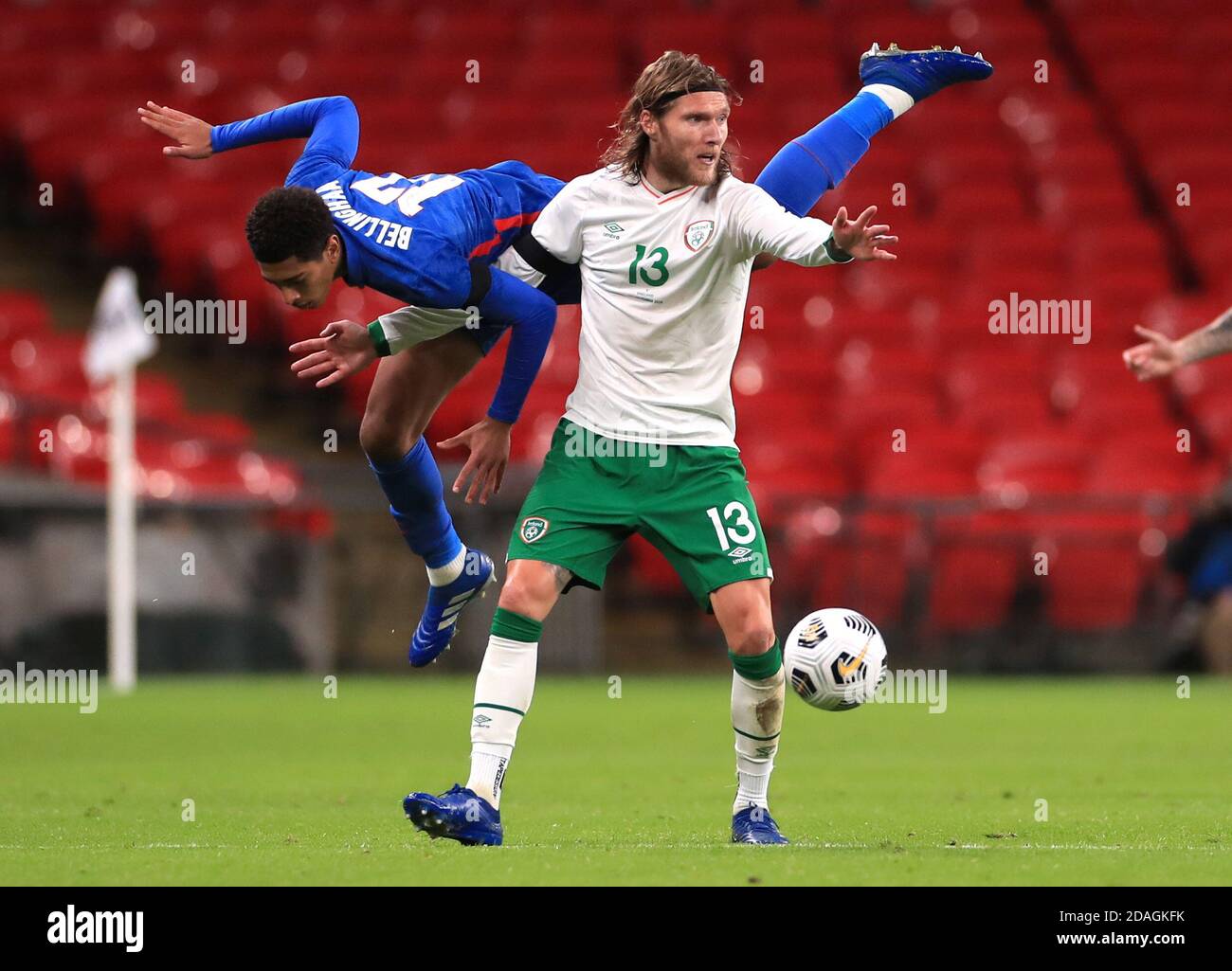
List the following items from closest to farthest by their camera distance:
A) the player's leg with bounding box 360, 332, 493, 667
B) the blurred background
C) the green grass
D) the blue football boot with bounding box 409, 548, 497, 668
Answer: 1. the green grass
2. the player's leg with bounding box 360, 332, 493, 667
3. the blue football boot with bounding box 409, 548, 497, 668
4. the blurred background

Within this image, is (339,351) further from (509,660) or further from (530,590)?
(509,660)

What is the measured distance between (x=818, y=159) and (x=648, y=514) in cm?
153

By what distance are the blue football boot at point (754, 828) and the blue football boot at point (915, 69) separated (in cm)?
286

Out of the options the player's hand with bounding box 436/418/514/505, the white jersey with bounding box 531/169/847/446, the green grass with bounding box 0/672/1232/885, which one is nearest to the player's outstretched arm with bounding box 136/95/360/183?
the white jersey with bounding box 531/169/847/446

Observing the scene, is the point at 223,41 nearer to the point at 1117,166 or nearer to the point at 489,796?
the point at 1117,166

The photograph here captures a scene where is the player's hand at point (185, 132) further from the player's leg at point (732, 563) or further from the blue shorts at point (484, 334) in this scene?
the player's leg at point (732, 563)

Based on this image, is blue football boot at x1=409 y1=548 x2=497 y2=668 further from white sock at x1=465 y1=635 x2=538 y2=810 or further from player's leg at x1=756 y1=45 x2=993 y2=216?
player's leg at x1=756 y1=45 x2=993 y2=216

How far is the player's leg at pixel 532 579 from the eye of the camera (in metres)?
6.18

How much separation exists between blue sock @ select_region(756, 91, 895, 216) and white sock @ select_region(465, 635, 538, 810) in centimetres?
183

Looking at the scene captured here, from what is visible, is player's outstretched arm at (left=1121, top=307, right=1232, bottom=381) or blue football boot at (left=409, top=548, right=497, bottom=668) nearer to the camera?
player's outstretched arm at (left=1121, top=307, right=1232, bottom=381)

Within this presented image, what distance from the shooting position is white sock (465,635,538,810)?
6.15 meters

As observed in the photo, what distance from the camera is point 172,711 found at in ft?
42.3

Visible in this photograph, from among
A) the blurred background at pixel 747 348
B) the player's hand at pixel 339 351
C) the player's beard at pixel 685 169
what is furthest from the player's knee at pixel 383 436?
the blurred background at pixel 747 348
